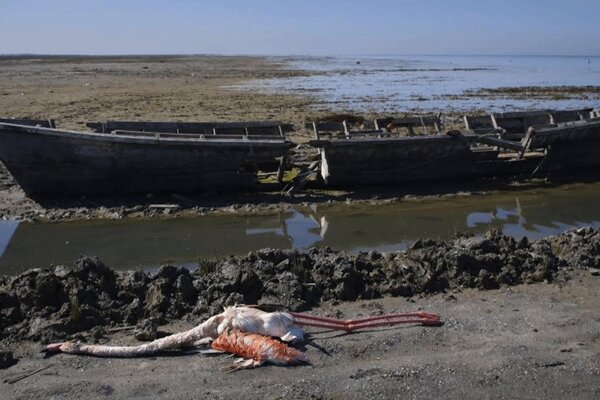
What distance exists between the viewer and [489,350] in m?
5.00

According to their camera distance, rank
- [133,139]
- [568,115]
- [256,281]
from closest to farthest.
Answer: [256,281]
[133,139]
[568,115]

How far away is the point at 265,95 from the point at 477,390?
26513 millimetres

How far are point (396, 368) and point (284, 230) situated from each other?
552 centimetres

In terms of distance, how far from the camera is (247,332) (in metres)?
5.11

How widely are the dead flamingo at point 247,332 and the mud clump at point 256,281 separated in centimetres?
29

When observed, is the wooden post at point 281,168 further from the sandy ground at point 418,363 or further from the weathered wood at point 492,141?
the sandy ground at point 418,363

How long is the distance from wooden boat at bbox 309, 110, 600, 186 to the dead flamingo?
238 inches

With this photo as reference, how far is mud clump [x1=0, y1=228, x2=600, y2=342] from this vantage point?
5.64 m

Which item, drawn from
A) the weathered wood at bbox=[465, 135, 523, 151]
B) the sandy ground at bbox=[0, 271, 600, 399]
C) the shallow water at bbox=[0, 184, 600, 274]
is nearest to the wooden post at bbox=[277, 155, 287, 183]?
the shallow water at bbox=[0, 184, 600, 274]

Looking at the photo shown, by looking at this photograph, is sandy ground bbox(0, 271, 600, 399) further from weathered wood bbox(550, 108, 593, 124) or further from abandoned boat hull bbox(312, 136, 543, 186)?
weathered wood bbox(550, 108, 593, 124)

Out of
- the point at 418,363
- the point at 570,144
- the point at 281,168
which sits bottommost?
the point at 418,363

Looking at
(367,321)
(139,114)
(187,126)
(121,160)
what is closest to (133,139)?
(121,160)

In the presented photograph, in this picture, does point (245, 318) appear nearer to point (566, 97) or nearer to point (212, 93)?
point (212, 93)

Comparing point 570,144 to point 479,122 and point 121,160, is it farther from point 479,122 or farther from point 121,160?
point 121,160
